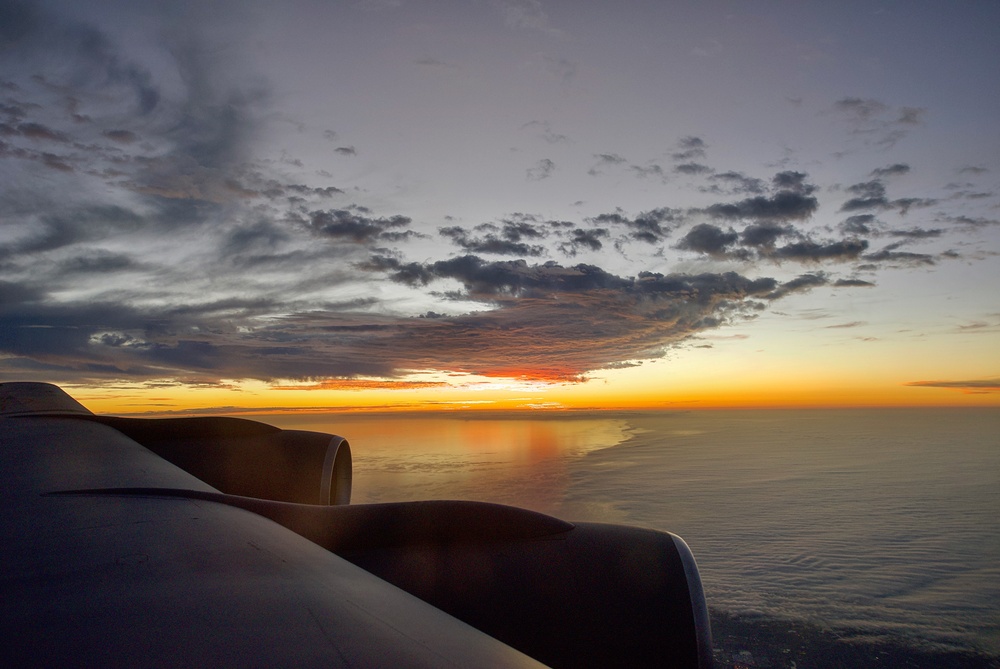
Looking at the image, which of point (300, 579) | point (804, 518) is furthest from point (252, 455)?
point (804, 518)

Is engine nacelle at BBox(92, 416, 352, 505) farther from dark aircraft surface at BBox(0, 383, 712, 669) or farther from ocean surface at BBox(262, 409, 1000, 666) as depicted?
ocean surface at BBox(262, 409, 1000, 666)

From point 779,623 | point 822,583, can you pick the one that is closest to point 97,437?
point 779,623

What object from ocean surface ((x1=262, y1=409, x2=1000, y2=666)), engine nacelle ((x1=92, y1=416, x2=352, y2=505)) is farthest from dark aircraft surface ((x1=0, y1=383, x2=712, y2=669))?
ocean surface ((x1=262, y1=409, x2=1000, y2=666))

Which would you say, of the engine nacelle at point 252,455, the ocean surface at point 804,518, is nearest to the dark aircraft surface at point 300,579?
the engine nacelle at point 252,455

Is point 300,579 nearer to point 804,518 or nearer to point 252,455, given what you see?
point 252,455

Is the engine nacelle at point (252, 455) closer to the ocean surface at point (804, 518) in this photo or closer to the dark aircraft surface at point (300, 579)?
the dark aircraft surface at point (300, 579)

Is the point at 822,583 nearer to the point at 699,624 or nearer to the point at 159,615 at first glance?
the point at 699,624
